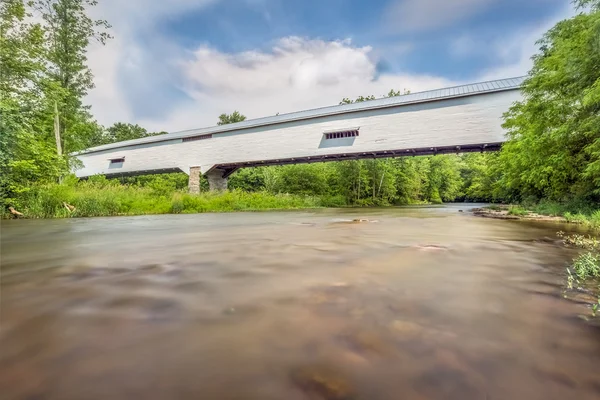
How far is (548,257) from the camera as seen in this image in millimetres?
2805

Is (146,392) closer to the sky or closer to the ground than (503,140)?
closer to the ground

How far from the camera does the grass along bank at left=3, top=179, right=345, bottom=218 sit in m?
8.23

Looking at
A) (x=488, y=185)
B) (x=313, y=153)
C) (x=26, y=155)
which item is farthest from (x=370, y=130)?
(x=26, y=155)

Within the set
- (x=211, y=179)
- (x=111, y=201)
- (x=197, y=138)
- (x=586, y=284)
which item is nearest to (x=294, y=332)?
(x=586, y=284)

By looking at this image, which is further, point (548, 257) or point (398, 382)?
point (548, 257)

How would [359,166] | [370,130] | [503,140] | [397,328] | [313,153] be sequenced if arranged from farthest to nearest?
[359,166] < [313,153] < [370,130] < [503,140] < [397,328]

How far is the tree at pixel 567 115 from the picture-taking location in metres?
5.90

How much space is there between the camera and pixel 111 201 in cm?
941

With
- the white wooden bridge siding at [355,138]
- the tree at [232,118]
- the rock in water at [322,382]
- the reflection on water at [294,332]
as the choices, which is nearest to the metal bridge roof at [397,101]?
the white wooden bridge siding at [355,138]

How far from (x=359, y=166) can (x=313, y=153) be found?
8.60 meters

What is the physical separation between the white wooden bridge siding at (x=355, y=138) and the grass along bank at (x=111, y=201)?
11.6 feet

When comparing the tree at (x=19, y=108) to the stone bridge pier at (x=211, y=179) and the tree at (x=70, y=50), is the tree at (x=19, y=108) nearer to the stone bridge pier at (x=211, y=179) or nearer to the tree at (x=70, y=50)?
the tree at (x=70, y=50)

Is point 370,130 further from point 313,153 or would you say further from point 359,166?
point 359,166

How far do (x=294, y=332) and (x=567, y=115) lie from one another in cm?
942
